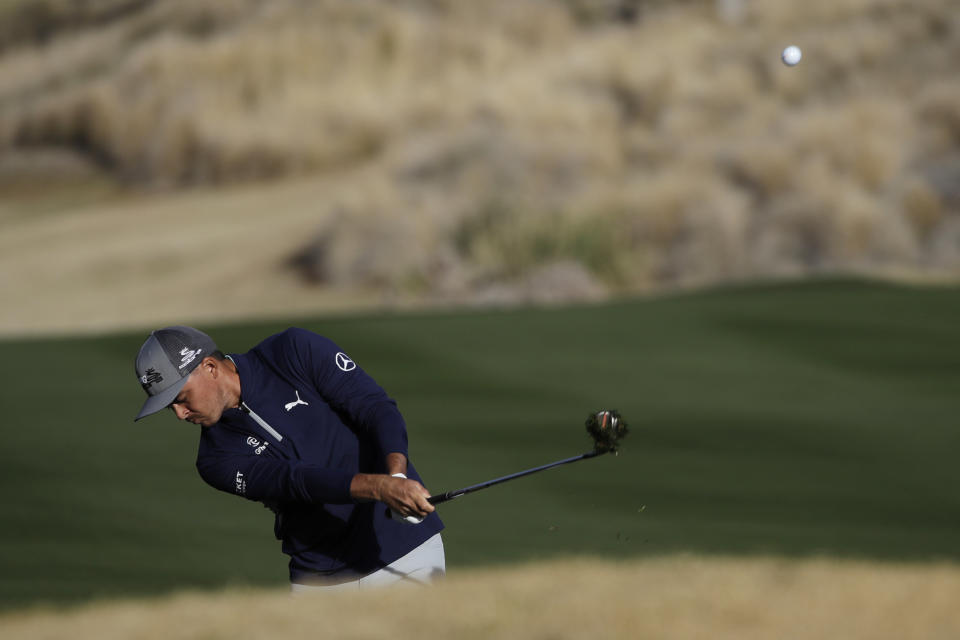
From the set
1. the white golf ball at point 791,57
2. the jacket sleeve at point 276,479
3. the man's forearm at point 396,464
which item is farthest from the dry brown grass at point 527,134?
the man's forearm at point 396,464

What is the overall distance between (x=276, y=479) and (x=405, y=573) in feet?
2.03

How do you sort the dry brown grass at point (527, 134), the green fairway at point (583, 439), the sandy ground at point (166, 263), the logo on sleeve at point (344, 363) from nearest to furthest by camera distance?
the logo on sleeve at point (344, 363)
the green fairway at point (583, 439)
the sandy ground at point (166, 263)
the dry brown grass at point (527, 134)

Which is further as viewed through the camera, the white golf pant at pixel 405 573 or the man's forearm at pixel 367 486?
the white golf pant at pixel 405 573

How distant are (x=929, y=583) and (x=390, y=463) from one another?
2403mm

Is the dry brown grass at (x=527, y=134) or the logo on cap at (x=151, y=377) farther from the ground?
the logo on cap at (x=151, y=377)

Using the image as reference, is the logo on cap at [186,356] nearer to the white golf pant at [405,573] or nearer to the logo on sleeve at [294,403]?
Answer: the logo on sleeve at [294,403]

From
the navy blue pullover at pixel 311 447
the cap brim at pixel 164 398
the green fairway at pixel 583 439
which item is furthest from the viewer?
the green fairway at pixel 583 439

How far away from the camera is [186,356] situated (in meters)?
5.07

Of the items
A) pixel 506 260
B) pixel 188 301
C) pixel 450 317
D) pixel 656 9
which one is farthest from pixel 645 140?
pixel 450 317

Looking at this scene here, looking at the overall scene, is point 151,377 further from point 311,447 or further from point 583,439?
point 583,439

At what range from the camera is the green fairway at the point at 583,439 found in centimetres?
917

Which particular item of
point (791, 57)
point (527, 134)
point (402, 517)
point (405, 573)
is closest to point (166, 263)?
point (527, 134)

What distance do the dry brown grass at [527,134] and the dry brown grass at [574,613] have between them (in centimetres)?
1970

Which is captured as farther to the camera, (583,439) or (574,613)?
(583,439)
